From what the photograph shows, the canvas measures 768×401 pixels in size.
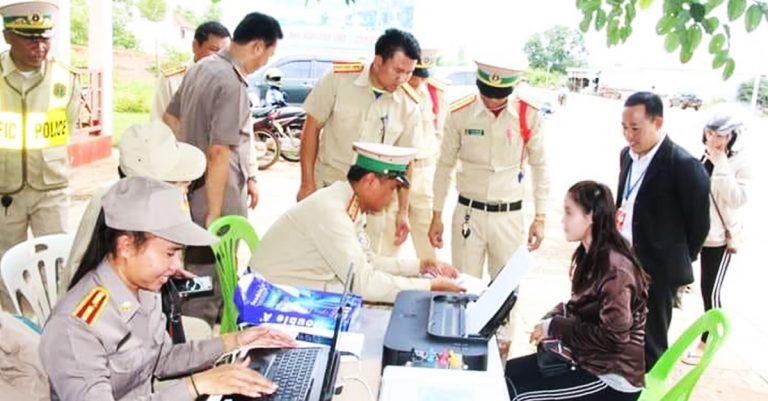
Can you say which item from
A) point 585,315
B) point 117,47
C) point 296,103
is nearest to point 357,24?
point 296,103

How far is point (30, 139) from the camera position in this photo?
3123mm

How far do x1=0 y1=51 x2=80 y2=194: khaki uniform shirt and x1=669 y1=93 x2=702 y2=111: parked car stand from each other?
14138 mm

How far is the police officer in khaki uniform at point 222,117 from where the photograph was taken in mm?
2895

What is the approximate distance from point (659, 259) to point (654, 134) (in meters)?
0.53

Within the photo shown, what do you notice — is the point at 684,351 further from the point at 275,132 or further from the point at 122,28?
the point at 122,28

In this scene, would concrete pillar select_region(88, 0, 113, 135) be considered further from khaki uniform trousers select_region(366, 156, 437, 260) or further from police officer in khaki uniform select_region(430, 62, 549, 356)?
police officer in khaki uniform select_region(430, 62, 549, 356)

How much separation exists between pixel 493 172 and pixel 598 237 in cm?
103

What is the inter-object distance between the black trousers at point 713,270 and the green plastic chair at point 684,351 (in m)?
1.59

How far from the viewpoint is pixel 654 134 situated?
9.52ft

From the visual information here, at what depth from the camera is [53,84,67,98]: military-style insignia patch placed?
3195mm

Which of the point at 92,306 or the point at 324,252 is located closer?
the point at 92,306

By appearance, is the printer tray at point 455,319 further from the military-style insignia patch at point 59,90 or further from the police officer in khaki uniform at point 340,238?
the military-style insignia patch at point 59,90

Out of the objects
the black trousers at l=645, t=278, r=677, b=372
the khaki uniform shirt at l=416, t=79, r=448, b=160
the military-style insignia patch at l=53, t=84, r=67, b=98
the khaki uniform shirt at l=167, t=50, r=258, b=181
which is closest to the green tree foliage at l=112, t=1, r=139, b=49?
the khaki uniform shirt at l=416, t=79, r=448, b=160

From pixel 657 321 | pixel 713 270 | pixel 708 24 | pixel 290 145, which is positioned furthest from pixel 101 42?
pixel 708 24
